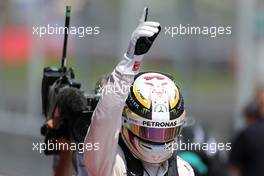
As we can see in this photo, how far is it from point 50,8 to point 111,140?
25.2 ft

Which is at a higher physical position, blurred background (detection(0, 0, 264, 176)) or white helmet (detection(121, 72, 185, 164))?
white helmet (detection(121, 72, 185, 164))

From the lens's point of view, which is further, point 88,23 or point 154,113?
point 88,23

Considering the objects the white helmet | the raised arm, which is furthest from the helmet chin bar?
the raised arm

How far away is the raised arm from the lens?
143 inches

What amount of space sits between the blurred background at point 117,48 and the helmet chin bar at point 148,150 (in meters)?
6.79

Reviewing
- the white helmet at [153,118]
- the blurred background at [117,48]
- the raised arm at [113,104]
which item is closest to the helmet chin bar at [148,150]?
the white helmet at [153,118]

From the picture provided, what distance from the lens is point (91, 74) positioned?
11352 mm

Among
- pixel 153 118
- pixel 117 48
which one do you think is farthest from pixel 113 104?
pixel 117 48

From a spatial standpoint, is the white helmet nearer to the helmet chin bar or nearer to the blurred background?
the helmet chin bar

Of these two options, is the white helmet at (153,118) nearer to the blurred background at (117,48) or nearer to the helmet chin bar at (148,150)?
the helmet chin bar at (148,150)

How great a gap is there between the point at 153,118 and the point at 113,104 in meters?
0.24
